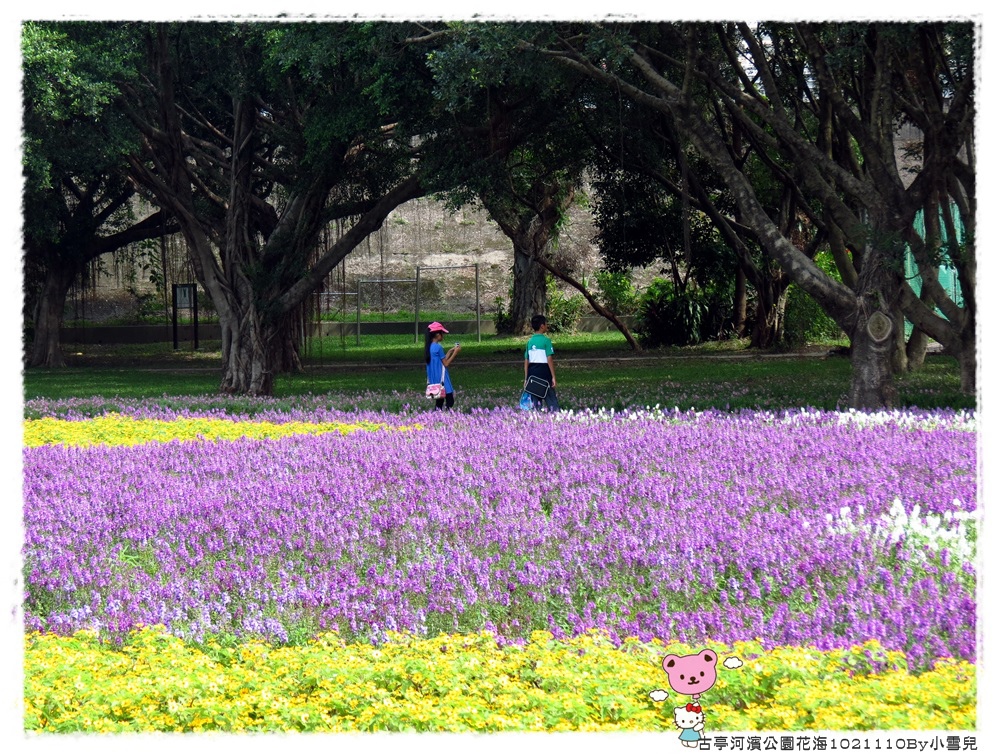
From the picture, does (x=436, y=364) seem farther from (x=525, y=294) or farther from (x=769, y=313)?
(x=525, y=294)

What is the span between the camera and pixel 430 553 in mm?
7266

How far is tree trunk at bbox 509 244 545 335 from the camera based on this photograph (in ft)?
145

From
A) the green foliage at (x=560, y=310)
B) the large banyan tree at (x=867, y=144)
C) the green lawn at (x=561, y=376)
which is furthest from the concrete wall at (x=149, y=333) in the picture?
the large banyan tree at (x=867, y=144)

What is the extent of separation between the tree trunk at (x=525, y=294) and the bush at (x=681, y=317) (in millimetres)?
5297

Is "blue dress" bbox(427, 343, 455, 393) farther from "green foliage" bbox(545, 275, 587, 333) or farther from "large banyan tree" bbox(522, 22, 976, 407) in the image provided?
"green foliage" bbox(545, 275, 587, 333)

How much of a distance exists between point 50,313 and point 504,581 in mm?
33818

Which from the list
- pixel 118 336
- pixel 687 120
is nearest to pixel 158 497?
pixel 687 120

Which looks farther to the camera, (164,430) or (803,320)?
(803,320)

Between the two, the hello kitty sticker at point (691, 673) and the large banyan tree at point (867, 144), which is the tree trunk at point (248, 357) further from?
the hello kitty sticker at point (691, 673)

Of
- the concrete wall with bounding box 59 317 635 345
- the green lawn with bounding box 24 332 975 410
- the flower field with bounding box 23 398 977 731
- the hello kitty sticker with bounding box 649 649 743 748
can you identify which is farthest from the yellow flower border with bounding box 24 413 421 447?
the concrete wall with bounding box 59 317 635 345

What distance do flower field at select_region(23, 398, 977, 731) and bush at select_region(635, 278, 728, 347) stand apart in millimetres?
27347

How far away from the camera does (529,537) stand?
7570 mm

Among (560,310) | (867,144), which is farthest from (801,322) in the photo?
(867,144)

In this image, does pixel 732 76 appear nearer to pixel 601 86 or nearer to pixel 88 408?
pixel 601 86
